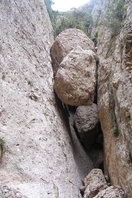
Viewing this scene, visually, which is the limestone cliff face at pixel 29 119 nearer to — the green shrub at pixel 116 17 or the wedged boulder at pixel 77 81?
the wedged boulder at pixel 77 81

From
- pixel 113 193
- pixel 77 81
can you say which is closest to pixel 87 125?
pixel 77 81

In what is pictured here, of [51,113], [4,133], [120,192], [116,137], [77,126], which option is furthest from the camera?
[77,126]

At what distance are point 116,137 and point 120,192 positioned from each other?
154 centimetres

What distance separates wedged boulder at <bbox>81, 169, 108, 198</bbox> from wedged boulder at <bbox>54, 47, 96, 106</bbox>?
237cm

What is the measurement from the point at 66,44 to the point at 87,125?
3199 mm

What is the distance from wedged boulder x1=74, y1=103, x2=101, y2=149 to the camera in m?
10.2

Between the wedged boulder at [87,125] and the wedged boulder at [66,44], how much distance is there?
1936 millimetres

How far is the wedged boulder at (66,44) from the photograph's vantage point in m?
10.8

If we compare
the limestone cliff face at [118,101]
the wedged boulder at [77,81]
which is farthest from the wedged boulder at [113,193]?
the wedged boulder at [77,81]

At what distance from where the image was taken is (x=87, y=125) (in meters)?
10.2

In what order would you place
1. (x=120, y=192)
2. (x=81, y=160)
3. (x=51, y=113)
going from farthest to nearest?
(x=81, y=160) < (x=51, y=113) < (x=120, y=192)

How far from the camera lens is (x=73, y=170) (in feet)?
27.2

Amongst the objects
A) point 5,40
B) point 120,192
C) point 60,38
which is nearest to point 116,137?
point 120,192

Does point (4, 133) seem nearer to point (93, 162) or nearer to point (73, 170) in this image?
point (73, 170)
